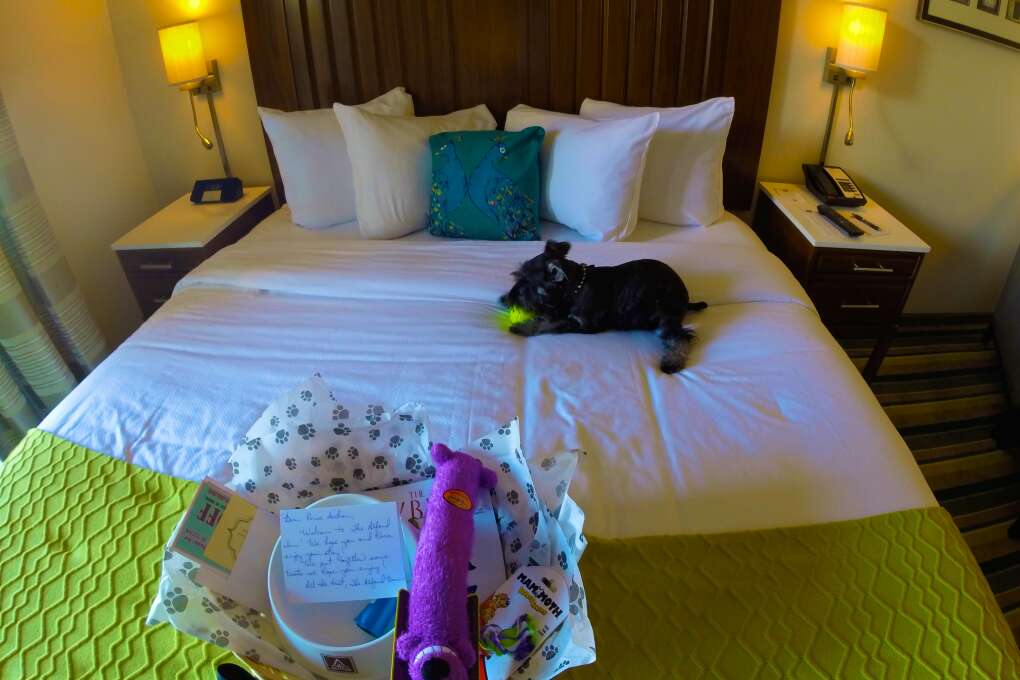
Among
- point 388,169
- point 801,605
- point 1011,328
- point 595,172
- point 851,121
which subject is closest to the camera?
point 801,605

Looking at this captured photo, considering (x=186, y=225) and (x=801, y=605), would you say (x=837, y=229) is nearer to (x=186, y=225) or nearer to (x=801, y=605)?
(x=801, y=605)

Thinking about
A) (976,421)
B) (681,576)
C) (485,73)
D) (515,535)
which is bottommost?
(976,421)

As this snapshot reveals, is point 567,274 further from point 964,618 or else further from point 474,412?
point 964,618

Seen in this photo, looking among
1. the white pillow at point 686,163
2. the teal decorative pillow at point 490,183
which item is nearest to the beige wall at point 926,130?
the white pillow at point 686,163

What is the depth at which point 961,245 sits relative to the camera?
8.16 ft

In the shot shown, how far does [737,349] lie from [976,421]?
4.30ft

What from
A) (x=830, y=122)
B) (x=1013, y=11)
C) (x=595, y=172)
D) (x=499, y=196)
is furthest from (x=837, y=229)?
(x=499, y=196)

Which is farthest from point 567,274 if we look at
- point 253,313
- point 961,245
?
point 961,245

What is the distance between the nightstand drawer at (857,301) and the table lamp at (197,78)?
2138 mm

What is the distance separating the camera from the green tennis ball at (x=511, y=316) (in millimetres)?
1577

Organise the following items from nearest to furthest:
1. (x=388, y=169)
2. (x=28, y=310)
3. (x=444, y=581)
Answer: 1. (x=444, y=581)
2. (x=28, y=310)
3. (x=388, y=169)

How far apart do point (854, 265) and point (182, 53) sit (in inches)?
92.2

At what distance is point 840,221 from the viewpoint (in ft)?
6.57

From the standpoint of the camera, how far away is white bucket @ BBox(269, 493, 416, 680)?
0.73 meters
